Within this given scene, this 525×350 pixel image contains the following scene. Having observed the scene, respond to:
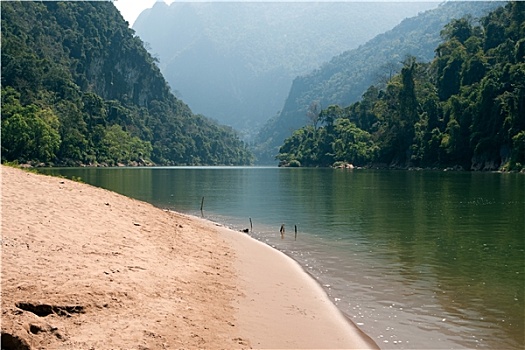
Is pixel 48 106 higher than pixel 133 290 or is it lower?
higher

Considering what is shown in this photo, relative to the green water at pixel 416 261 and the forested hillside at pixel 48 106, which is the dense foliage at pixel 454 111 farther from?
the forested hillside at pixel 48 106

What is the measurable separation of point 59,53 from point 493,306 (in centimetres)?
19943

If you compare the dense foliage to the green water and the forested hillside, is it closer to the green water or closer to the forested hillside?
the green water

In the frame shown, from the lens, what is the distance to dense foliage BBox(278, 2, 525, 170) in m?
96.1

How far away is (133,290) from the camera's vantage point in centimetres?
1011

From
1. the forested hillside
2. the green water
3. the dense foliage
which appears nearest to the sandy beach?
the green water

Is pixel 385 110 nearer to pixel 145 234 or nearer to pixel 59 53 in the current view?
pixel 59 53

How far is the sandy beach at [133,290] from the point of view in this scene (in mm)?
8195

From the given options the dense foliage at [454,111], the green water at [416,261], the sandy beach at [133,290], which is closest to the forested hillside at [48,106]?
the dense foliage at [454,111]

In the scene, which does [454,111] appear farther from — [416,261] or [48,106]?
[48,106]

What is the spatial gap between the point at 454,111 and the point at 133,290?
113m

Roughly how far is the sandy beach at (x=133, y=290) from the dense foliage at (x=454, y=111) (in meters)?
84.5

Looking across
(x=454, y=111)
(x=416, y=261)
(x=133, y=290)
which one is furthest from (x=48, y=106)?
(x=133, y=290)

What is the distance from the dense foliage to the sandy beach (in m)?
84.5
